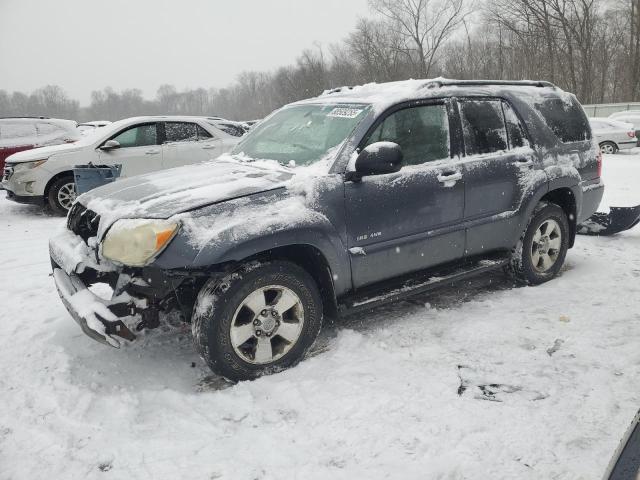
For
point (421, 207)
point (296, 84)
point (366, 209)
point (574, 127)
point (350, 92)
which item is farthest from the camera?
point (296, 84)

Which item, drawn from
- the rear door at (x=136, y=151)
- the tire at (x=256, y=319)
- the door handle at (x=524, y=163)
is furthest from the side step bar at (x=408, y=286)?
the rear door at (x=136, y=151)

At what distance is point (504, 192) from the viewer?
170 inches

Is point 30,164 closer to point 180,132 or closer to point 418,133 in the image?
point 180,132

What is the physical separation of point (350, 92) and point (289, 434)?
2.76 metres

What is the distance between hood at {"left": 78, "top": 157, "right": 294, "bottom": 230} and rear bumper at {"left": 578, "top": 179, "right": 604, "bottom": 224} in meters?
3.15

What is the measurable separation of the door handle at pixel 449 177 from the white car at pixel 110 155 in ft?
17.3

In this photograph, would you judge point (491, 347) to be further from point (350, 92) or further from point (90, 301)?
point (90, 301)

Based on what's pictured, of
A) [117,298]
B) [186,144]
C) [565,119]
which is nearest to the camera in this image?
[117,298]

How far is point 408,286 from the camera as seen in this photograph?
381cm

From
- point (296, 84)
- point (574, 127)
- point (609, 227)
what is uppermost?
point (296, 84)

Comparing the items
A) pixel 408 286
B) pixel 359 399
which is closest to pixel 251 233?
pixel 359 399

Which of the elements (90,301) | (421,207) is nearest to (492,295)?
(421,207)

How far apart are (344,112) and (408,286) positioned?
1376 mm

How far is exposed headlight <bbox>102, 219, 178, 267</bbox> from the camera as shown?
289 cm
